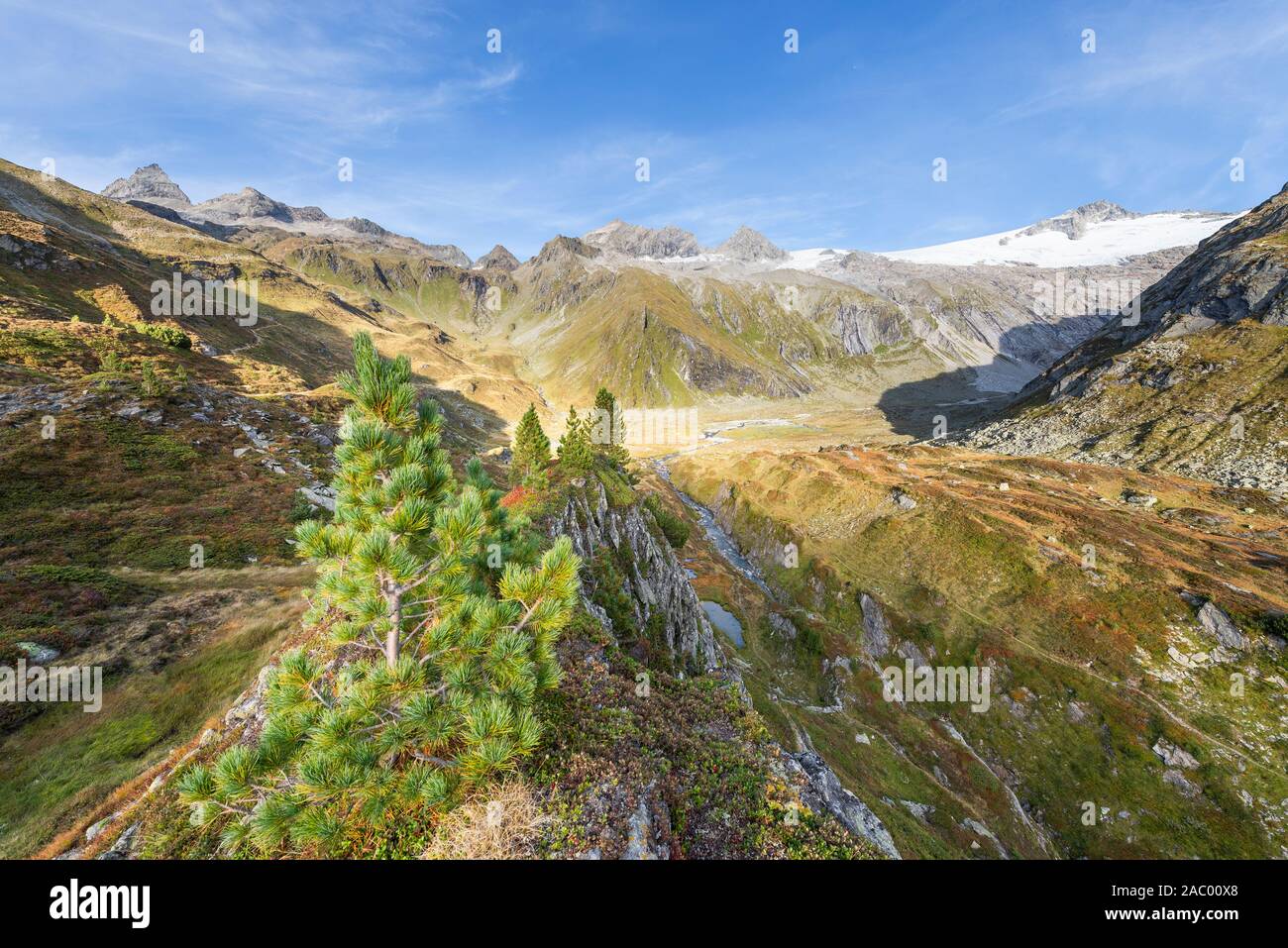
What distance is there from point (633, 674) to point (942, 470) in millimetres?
91069

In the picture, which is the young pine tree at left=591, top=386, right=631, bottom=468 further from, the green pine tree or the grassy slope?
the grassy slope

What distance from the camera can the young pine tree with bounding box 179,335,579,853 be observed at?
5.31 m

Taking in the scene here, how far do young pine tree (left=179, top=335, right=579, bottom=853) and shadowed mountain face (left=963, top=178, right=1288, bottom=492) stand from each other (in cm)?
12991

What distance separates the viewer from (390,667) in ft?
19.8

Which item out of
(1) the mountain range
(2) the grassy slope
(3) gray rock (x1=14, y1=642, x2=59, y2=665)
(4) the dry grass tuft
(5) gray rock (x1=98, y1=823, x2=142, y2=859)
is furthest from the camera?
(2) the grassy slope

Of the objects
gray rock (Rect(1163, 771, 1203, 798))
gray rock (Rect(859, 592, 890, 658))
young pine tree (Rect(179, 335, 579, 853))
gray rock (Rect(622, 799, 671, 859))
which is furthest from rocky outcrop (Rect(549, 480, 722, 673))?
gray rock (Rect(1163, 771, 1203, 798))

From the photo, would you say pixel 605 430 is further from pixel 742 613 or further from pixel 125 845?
pixel 125 845

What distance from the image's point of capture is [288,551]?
30094 millimetres

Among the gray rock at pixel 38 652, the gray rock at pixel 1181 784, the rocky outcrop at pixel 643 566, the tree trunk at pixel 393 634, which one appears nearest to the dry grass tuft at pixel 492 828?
the tree trunk at pixel 393 634

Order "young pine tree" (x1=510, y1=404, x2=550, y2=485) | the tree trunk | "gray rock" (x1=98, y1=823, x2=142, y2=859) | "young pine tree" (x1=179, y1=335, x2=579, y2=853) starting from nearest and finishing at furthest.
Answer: "young pine tree" (x1=179, y1=335, x2=579, y2=853)
the tree trunk
"gray rock" (x1=98, y1=823, x2=142, y2=859)
"young pine tree" (x1=510, y1=404, x2=550, y2=485)

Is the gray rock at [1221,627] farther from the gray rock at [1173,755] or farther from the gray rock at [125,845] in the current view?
the gray rock at [125,845]

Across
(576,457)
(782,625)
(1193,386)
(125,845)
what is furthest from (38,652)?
(1193,386)

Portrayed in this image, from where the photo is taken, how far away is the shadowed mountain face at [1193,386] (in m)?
89.8
